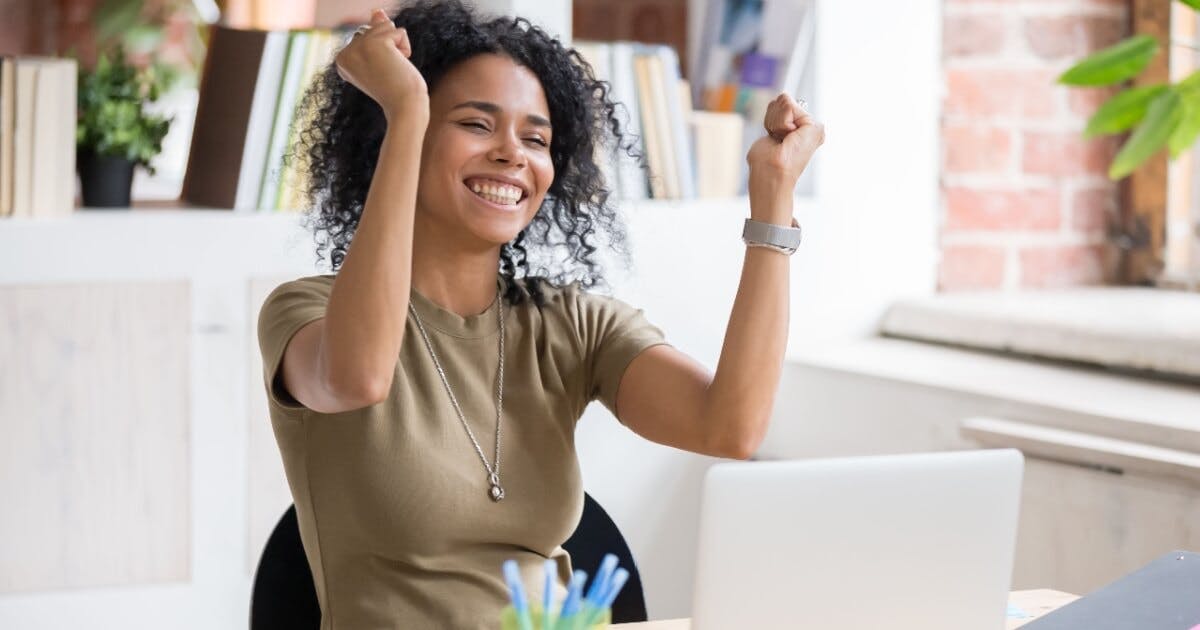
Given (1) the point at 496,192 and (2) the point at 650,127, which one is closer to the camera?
(1) the point at 496,192

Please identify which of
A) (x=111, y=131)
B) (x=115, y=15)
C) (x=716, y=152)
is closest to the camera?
(x=111, y=131)

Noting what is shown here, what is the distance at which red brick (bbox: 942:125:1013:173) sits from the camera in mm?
2936

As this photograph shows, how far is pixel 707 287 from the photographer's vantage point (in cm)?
274

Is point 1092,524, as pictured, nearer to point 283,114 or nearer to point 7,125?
point 283,114

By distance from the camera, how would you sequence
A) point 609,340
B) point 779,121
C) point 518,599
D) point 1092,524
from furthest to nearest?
1. point 1092,524
2. point 609,340
3. point 779,121
4. point 518,599

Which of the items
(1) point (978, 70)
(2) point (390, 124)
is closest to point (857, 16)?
(1) point (978, 70)

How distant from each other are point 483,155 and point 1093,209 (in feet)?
5.74

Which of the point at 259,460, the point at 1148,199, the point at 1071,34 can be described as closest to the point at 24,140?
the point at 259,460

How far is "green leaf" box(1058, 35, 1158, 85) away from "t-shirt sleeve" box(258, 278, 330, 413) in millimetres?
1239

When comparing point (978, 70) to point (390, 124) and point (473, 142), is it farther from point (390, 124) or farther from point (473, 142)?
point (390, 124)

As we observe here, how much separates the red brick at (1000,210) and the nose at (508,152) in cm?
146

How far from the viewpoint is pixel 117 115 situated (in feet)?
8.03

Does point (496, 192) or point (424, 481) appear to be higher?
point (496, 192)

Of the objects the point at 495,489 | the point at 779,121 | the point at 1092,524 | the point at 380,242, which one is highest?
the point at 779,121
